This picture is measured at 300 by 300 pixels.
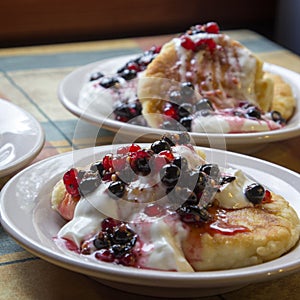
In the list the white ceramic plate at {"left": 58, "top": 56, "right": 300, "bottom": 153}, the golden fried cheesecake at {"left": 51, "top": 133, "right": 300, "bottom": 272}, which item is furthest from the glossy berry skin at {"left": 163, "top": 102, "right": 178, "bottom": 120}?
the golden fried cheesecake at {"left": 51, "top": 133, "right": 300, "bottom": 272}

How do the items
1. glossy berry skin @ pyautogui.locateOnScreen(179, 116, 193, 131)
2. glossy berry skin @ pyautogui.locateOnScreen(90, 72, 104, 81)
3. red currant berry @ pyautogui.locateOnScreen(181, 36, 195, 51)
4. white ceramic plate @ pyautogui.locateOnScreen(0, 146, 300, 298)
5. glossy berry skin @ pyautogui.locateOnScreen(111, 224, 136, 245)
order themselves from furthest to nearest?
glossy berry skin @ pyautogui.locateOnScreen(90, 72, 104, 81)
red currant berry @ pyautogui.locateOnScreen(181, 36, 195, 51)
glossy berry skin @ pyautogui.locateOnScreen(179, 116, 193, 131)
glossy berry skin @ pyautogui.locateOnScreen(111, 224, 136, 245)
white ceramic plate @ pyautogui.locateOnScreen(0, 146, 300, 298)

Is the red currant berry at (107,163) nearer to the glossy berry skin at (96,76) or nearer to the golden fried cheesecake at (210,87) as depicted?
the golden fried cheesecake at (210,87)

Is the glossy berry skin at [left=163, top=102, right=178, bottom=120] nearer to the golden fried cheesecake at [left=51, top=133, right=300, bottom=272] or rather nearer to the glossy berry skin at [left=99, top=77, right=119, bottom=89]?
the glossy berry skin at [left=99, top=77, right=119, bottom=89]

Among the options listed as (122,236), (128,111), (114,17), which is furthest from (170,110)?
(114,17)

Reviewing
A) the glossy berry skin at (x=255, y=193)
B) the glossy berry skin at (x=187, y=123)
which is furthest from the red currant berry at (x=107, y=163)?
the glossy berry skin at (x=187, y=123)

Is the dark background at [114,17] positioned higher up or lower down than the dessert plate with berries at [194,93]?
lower down

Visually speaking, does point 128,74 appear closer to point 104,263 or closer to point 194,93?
point 194,93
